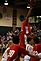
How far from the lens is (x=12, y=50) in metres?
4.12

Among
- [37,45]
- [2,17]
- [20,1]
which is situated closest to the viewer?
[37,45]

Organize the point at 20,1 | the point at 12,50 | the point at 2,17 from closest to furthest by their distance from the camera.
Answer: the point at 12,50 → the point at 20,1 → the point at 2,17

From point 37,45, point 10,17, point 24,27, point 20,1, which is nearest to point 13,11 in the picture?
point 10,17

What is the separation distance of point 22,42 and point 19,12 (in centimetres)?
999

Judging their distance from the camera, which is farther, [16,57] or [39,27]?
[39,27]

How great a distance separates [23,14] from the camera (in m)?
16.2

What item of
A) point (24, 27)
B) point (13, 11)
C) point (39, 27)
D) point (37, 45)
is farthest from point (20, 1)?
point (37, 45)

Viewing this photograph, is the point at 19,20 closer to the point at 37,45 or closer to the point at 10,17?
the point at 10,17

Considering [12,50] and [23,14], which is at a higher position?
[12,50]

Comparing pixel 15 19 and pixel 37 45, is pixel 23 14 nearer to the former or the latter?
pixel 15 19

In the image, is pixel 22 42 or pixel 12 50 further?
pixel 22 42

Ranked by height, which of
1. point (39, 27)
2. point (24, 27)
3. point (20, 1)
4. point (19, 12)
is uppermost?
point (24, 27)

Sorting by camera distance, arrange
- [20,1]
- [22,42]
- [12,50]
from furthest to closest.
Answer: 1. [20,1]
2. [22,42]
3. [12,50]

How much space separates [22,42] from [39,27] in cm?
979
